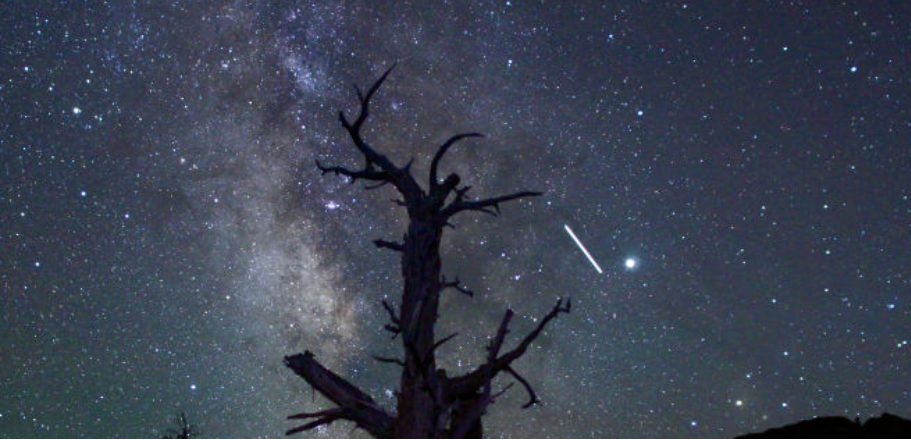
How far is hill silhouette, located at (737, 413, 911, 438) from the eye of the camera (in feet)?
36.3

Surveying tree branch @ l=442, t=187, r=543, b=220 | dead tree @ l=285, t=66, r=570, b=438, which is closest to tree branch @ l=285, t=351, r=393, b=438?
dead tree @ l=285, t=66, r=570, b=438

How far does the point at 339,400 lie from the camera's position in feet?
16.1

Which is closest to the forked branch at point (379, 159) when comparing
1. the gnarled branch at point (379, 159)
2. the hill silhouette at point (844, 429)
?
the gnarled branch at point (379, 159)

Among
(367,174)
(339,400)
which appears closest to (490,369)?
(339,400)

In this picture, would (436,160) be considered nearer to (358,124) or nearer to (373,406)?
(358,124)

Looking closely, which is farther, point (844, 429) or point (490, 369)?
point (844, 429)

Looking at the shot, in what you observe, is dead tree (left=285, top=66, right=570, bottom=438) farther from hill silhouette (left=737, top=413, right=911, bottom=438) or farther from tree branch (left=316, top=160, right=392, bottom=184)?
hill silhouette (left=737, top=413, right=911, bottom=438)

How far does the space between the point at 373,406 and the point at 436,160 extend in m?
2.15

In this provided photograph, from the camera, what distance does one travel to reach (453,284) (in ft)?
17.3

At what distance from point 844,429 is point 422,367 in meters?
11.1

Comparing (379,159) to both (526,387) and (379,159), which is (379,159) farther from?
(526,387)

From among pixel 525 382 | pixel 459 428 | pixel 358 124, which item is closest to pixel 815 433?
pixel 525 382

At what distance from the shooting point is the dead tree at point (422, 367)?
4.62 metres

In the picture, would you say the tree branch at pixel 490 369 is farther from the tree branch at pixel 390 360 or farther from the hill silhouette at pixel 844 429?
the hill silhouette at pixel 844 429
